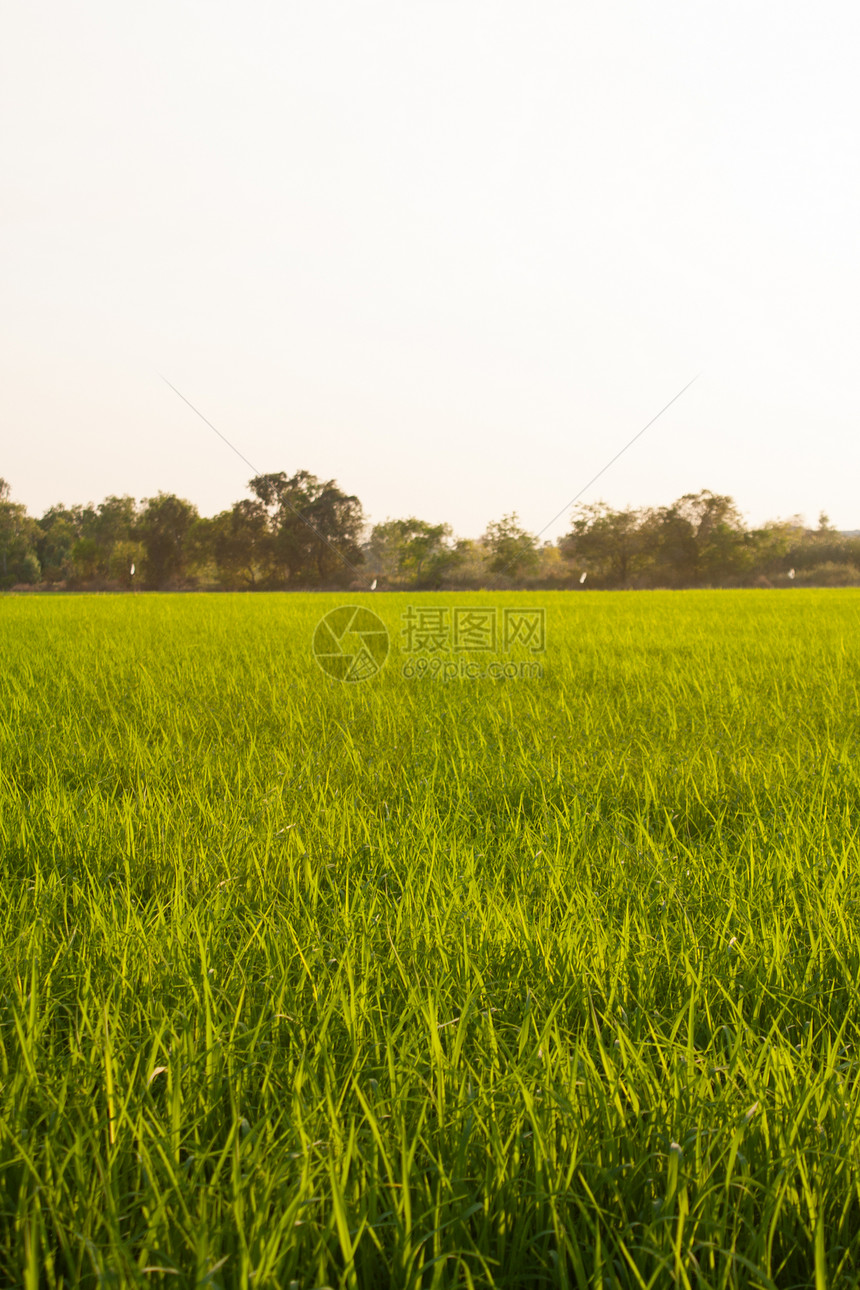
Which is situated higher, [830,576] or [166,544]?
[166,544]

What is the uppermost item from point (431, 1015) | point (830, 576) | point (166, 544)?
point (166, 544)

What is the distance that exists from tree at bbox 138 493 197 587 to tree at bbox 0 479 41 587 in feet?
33.1

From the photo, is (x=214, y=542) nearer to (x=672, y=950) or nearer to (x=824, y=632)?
(x=824, y=632)

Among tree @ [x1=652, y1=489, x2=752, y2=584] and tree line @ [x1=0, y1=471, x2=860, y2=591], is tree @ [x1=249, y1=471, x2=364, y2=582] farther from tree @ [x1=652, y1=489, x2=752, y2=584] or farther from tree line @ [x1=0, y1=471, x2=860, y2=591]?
tree @ [x1=652, y1=489, x2=752, y2=584]

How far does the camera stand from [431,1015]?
1174mm

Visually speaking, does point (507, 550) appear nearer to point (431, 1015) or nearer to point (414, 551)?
point (414, 551)

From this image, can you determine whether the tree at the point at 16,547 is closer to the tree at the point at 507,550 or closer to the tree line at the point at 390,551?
the tree line at the point at 390,551

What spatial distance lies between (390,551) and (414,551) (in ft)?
10.5

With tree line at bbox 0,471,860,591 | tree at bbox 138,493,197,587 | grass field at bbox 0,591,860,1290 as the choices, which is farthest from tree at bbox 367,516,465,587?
grass field at bbox 0,591,860,1290

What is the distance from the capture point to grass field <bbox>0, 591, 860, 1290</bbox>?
0.88m

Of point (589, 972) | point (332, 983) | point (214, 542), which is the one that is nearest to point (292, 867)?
point (332, 983)

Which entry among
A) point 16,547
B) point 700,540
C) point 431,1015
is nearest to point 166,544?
point 16,547

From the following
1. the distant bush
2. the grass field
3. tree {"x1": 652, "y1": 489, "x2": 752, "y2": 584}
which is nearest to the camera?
the grass field

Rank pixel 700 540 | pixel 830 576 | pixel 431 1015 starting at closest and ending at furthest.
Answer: pixel 431 1015
pixel 830 576
pixel 700 540
